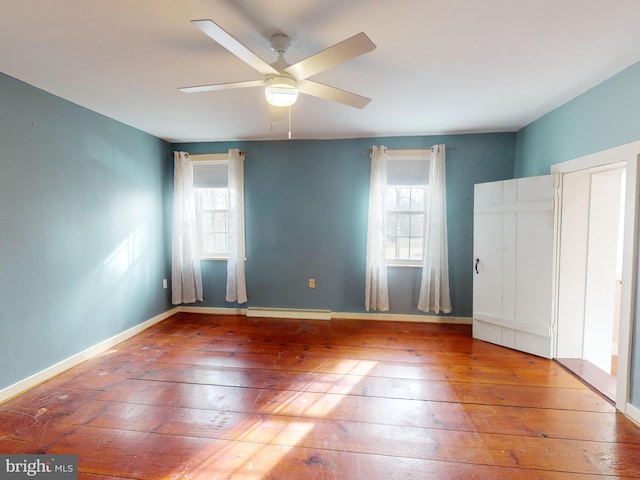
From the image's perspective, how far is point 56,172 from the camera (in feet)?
8.68

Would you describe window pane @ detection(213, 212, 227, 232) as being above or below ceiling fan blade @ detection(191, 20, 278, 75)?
below

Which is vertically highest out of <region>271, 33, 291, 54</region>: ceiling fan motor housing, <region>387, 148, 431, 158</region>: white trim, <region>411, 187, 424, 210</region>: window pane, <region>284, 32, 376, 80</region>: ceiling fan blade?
<region>271, 33, 291, 54</region>: ceiling fan motor housing

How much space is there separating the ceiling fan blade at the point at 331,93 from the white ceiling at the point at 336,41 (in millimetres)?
264

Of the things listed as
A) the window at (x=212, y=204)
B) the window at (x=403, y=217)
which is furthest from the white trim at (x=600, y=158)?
the window at (x=212, y=204)

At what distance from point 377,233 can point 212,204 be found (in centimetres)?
239

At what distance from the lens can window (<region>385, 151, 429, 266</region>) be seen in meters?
3.92

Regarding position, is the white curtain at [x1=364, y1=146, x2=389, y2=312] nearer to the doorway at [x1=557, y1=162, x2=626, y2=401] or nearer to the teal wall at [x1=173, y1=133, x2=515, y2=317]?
the teal wall at [x1=173, y1=133, x2=515, y2=317]

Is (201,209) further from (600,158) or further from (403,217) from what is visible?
(600,158)

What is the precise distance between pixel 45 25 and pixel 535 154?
424 cm

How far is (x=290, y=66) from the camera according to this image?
64.9 inches

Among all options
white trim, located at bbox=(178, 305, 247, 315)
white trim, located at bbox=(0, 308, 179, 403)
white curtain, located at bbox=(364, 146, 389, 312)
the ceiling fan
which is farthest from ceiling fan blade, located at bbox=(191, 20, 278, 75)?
white trim, located at bbox=(178, 305, 247, 315)

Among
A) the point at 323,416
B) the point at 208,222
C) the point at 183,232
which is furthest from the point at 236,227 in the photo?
the point at 323,416

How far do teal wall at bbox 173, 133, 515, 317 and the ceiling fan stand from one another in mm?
2027

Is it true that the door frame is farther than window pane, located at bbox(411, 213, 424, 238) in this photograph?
No
